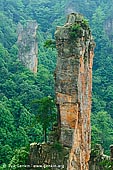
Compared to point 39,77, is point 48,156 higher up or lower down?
lower down

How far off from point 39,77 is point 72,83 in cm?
→ 3521

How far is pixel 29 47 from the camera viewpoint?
60.8 metres

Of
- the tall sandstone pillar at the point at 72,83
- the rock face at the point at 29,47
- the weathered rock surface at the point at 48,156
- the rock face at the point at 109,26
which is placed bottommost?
the weathered rock surface at the point at 48,156

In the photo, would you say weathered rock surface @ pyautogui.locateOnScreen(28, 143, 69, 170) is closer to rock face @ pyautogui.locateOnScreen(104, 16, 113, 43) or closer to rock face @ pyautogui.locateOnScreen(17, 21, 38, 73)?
rock face @ pyautogui.locateOnScreen(17, 21, 38, 73)

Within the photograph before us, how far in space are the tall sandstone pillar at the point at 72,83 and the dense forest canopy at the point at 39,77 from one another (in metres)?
1.27

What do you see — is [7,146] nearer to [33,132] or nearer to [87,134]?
[33,132]

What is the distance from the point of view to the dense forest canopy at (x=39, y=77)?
41.1 metres

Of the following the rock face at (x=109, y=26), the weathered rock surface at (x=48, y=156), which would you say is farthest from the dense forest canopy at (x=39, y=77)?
the weathered rock surface at (x=48, y=156)

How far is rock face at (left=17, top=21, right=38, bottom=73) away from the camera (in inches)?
2368

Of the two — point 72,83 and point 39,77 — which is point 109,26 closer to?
point 39,77

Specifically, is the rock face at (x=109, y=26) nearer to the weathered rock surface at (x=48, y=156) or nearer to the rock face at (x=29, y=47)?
the rock face at (x=29, y=47)

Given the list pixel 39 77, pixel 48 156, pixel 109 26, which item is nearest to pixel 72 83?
pixel 48 156

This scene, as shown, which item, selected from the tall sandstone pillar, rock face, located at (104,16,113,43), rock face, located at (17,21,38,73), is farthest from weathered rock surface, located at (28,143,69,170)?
rock face, located at (104,16,113,43)

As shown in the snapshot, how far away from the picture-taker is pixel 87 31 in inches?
892
